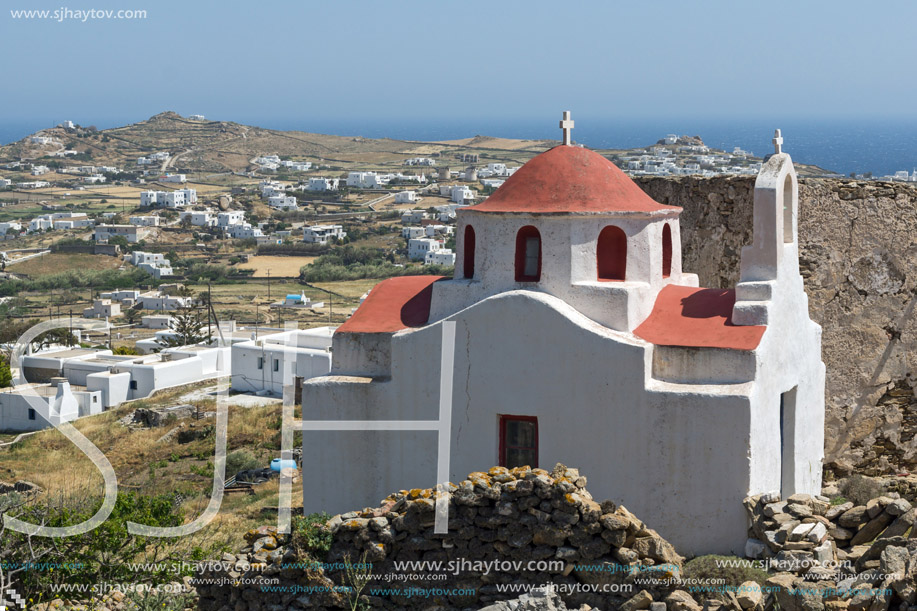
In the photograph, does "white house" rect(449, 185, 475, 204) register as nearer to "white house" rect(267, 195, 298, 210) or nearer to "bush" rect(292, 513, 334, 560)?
"white house" rect(267, 195, 298, 210)

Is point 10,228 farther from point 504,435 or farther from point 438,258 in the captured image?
point 504,435

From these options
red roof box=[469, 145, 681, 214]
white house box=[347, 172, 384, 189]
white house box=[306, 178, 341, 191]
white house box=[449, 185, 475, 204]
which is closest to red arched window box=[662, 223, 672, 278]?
red roof box=[469, 145, 681, 214]

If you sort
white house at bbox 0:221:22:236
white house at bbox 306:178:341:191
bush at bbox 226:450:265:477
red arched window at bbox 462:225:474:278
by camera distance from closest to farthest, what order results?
red arched window at bbox 462:225:474:278
bush at bbox 226:450:265:477
white house at bbox 0:221:22:236
white house at bbox 306:178:341:191

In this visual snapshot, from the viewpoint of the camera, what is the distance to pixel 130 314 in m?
61.2

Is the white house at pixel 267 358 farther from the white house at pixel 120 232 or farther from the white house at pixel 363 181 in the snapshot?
the white house at pixel 363 181

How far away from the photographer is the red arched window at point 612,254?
429 inches

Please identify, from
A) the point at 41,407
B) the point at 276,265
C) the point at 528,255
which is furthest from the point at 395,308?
the point at 276,265

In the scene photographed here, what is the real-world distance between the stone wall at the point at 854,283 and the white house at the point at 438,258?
59275 millimetres

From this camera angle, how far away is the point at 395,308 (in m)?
11.9

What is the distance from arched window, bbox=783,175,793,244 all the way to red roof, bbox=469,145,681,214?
113 cm

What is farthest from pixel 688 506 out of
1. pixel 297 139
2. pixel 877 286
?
pixel 297 139

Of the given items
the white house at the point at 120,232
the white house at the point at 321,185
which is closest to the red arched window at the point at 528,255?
the white house at the point at 120,232

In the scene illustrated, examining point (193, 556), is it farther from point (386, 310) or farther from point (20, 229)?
point (20, 229)

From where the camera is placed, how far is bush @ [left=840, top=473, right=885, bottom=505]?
11.2 m
